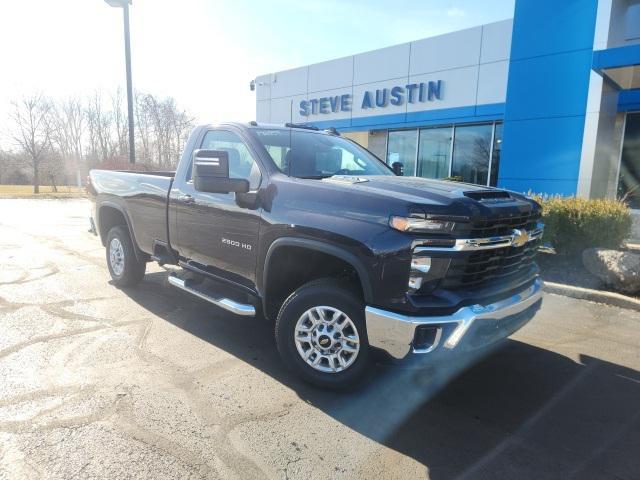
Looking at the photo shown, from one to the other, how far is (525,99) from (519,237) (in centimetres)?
976

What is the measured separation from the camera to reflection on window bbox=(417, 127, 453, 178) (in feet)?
51.1

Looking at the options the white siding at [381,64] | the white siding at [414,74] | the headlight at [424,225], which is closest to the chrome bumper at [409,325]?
the headlight at [424,225]

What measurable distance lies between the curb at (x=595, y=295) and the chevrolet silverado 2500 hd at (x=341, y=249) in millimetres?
2756

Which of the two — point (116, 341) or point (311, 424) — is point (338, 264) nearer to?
point (311, 424)

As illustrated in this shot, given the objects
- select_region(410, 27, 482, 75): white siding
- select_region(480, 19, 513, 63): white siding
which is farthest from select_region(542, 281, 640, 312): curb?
select_region(410, 27, 482, 75): white siding

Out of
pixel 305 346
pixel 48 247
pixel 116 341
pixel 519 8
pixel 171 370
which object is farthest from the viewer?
pixel 519 8

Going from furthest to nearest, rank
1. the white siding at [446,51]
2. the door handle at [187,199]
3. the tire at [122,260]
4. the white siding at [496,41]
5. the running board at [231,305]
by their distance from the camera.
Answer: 1. the white siding at [446,51]
2. the white siding at [496,41]
3. the tire at [122,260]
4. the door handle at [187,199]
5. the running board at [231,305]

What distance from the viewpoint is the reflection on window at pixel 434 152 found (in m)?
15.6

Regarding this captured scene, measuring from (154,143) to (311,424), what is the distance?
47310mm

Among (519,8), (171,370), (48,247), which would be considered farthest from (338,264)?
(519,8)

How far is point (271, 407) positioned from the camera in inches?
124

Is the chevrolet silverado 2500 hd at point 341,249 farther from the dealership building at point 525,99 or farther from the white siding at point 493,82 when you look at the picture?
the white siding at point 493,82

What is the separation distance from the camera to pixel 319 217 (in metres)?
3.23

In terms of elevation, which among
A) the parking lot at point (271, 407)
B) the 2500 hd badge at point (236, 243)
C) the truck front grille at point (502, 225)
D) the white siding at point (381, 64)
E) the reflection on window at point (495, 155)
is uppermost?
the white siding at point (381, 64)
